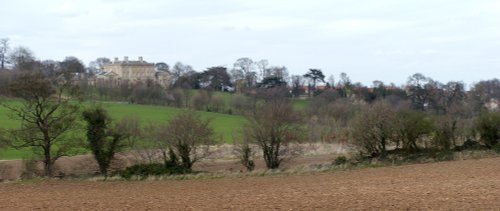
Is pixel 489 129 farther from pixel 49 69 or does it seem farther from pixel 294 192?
pixel 49 69

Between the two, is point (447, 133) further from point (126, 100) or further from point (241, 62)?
point (241, 62)


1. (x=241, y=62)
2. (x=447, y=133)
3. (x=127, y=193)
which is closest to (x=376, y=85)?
(x=241, y=62)

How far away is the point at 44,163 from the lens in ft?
105

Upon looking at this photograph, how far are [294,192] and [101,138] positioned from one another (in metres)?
16.4

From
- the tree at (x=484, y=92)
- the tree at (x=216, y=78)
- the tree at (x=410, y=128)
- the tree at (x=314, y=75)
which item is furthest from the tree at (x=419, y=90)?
the tree at (x=410, y=128)

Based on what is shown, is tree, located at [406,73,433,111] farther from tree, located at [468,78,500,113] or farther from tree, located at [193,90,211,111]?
tree, located at [193,90,211,111]

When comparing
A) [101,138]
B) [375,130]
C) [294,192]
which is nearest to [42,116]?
[101,138]

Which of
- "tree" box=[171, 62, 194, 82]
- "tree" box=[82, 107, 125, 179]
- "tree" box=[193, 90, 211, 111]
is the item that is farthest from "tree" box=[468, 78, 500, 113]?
"tree" box=[171, 62, 194, 82]

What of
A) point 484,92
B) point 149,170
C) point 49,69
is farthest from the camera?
point 484,92

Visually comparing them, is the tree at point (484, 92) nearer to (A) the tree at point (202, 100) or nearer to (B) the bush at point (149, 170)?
(A) the tree at point (202, 100)

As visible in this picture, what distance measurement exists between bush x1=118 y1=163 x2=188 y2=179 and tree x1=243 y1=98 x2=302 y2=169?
214 inches

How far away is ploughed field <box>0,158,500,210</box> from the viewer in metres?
16.4

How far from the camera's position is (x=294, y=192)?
20.2 metres

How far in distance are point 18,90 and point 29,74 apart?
5.01ft
